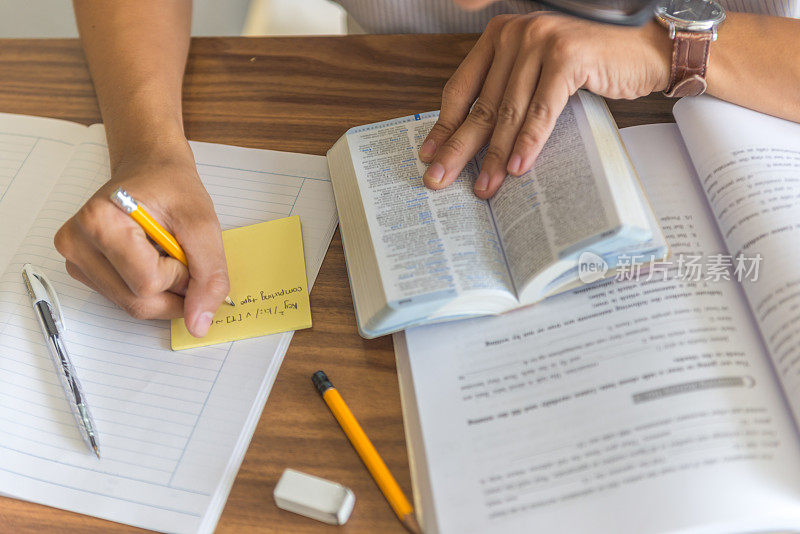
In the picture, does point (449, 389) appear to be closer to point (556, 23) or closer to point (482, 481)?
point (482, 481)

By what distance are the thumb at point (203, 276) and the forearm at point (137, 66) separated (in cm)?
14

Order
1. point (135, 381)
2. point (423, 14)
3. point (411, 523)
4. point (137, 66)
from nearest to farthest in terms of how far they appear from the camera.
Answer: point (411, 523) → point (135, 381) → point (137, 66) → point (423, 14)

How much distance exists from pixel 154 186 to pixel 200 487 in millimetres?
325

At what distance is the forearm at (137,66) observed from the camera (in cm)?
76

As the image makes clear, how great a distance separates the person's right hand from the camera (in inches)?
24.2

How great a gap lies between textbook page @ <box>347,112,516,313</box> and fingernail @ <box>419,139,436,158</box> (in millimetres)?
10

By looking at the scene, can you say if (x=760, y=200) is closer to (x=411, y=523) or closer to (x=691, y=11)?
(x=691, y=11)

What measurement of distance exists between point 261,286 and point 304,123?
267mm

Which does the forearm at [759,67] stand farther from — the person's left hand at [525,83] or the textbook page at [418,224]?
the textbook page at [418,224]

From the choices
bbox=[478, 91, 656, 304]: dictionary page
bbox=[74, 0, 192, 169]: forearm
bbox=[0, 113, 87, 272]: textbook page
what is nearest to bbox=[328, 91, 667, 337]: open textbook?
bbox=[478, 91, 656, 304]: dictionary page

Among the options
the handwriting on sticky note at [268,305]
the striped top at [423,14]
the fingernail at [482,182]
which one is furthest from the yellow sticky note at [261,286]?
the striped top at [423,14]

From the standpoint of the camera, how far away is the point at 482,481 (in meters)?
0.52

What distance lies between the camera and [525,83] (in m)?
0.70

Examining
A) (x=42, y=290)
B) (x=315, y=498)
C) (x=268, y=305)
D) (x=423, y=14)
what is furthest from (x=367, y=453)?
(x=423, y=14)
